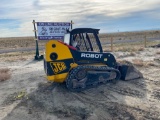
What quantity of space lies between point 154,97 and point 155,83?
5.13 ft

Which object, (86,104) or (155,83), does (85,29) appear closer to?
(86,104)

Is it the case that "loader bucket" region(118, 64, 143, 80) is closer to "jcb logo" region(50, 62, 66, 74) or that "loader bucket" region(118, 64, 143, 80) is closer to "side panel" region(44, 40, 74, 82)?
"side panel" region(44, 40, 74, 82)

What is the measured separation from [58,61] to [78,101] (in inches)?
55.0

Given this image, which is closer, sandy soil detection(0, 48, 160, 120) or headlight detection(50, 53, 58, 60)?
sandy soil detection(0, 48, 160, 120)

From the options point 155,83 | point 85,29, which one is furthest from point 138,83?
point 85,29

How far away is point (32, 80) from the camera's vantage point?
978cm

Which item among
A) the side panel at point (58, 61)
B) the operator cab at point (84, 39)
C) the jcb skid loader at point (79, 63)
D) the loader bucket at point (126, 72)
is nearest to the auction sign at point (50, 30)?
the operator cab at point (84, 39)

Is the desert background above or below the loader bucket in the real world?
below

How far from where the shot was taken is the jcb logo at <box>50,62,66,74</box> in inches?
316

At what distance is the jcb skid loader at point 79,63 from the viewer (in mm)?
7969

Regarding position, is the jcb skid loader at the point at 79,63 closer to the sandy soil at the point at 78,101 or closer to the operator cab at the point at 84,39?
the operator cab at the point at 84,39

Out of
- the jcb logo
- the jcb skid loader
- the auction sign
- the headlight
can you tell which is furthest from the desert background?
the auction sign

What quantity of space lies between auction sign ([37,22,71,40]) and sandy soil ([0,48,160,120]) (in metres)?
6.26

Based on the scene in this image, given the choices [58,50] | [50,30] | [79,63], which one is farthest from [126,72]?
[50,30]
